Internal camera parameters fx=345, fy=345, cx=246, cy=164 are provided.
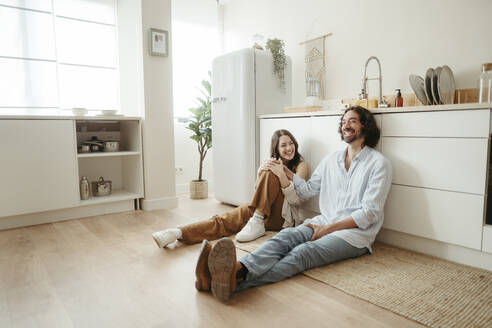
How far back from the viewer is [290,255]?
176cm

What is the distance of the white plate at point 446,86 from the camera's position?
2305 millimetres

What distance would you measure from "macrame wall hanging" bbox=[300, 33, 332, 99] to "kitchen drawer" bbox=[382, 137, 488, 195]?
1.54 meters

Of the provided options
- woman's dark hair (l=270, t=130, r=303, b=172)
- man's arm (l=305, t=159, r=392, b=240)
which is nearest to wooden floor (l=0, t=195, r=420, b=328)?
man's arm (l=305, t=159, r=392, b=240)

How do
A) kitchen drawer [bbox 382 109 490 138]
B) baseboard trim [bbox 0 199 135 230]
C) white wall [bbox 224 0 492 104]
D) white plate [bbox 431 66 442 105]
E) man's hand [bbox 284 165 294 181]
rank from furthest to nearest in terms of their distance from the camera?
baseboard trim [bbox 0 199 135 230], white wall [bbox 224 0 492 104], man's hand [bbox 284 165 294 181], white plate [bbox 431 66 442 105], kitchen drawer [bbox 382 109 490 138]

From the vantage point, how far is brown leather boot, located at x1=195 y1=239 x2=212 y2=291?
1537 mm

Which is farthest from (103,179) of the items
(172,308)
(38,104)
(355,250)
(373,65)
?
(373,65)

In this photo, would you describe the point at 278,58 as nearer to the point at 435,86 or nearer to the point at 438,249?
the point at 435,86

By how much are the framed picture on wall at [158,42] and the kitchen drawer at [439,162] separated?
225 centimetres

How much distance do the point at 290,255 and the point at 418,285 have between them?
24.3 inches

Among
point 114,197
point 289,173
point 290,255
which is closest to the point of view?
point 290,255

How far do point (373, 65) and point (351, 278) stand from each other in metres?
2.19

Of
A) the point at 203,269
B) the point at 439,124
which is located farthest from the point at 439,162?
the point at 203,269

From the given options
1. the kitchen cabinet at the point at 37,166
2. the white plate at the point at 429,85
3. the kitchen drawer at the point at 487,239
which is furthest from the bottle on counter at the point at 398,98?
the kitchen cabinet at the point at 37,166

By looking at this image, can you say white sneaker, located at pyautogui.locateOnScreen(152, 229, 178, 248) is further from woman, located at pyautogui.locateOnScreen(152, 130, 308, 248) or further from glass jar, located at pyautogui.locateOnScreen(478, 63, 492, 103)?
glass jar, located at pyautogui.locateOnScreen(478, 63, 492, 103)
